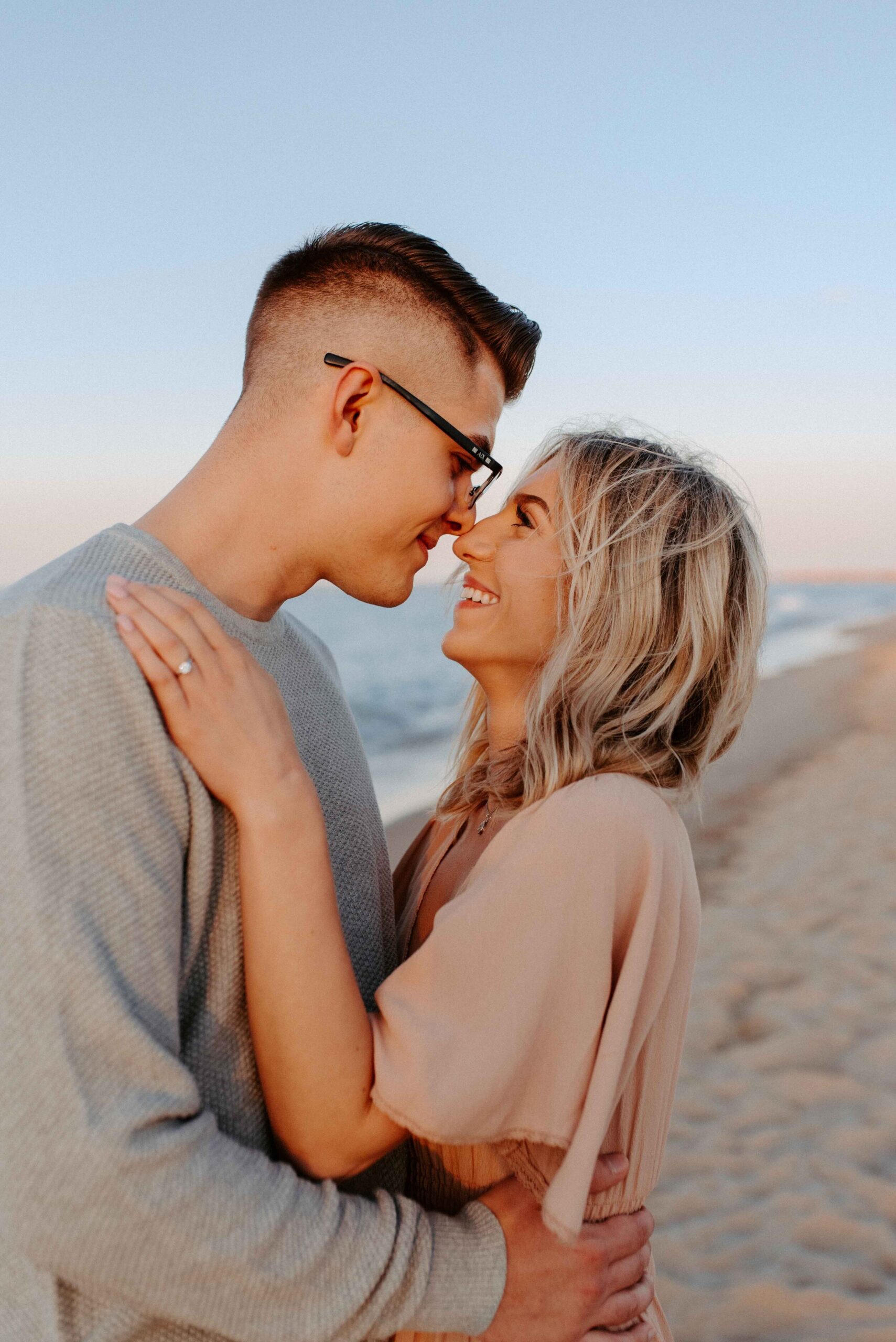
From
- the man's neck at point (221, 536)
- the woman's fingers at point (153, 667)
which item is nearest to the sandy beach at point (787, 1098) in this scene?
the man's neck at point (221, 536)

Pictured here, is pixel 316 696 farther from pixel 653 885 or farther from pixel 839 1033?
pixel 839 1033

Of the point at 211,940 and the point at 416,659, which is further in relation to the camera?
the point at 416,659

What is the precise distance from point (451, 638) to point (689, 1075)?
3418 millimetres

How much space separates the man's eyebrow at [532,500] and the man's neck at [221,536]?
27.8 inches

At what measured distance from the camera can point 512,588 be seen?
2.52 meters

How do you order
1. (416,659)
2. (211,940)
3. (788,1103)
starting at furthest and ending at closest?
(416,659) < (788,1103) < (211,940)

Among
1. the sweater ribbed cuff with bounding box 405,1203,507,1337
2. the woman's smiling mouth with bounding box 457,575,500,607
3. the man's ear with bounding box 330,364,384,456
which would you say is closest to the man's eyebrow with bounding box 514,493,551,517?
the woman's smiling mouth with bounding box 457,575,500,607

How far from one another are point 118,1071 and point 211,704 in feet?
1.79

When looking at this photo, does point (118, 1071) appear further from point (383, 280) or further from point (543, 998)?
point (383, 280)

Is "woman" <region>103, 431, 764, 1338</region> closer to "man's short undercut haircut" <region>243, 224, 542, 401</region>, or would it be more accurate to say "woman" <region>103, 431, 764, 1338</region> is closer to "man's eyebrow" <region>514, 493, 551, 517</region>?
"man's eyebrow" <region>514, 493, 551, 517</region>

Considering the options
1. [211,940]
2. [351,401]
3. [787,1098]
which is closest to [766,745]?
[787,1098]

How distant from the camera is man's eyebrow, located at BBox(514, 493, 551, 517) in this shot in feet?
8.31

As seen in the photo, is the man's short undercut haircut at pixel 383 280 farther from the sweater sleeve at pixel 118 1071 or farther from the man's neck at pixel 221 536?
the sweater sleeve at pixel 118 1071

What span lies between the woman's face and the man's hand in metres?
1.14
